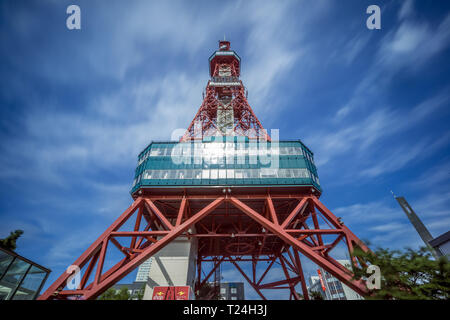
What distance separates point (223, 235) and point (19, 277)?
16.2 meters

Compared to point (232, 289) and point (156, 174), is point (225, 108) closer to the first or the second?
point (156, 174)

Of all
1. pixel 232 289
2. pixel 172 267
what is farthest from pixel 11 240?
pixel 232 289

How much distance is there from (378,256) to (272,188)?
10.6m

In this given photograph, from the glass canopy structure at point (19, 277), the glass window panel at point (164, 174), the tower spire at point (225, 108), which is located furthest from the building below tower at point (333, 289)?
the glass canopy structure at point (19, 277)

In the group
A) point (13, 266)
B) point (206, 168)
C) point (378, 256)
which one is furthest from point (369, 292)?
point (13, 266)

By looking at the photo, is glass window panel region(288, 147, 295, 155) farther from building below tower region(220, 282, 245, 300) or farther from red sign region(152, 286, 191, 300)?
building below tower region(220, 282, 245, 300)

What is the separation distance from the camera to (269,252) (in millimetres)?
Answer: 35312

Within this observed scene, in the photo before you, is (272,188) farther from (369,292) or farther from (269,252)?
(269,252)

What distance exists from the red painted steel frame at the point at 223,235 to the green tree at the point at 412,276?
7.02 feet

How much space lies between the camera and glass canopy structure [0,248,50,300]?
11406mm

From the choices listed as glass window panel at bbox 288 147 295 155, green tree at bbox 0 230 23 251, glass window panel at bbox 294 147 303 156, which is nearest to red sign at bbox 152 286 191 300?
green tree at bbox 0 230 23 251

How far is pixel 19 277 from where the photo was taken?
12.3 m

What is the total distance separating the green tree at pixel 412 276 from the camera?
11.7m

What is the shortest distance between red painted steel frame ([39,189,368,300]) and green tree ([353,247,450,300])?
2.14m
